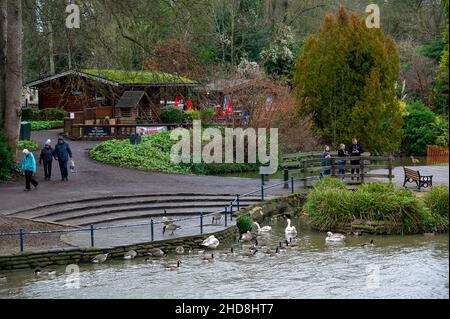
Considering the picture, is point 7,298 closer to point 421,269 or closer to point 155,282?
point 155,282

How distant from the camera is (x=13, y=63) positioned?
99.0 feet

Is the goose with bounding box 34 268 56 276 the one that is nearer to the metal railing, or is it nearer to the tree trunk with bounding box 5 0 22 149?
the metal railing

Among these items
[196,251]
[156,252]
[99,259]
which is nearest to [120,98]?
[196,251]

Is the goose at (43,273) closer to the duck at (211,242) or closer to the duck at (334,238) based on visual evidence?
the duck at (211,242)

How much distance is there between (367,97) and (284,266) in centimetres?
1997

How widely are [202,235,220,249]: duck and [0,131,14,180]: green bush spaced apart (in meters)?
10.8

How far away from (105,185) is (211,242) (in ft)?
27.9

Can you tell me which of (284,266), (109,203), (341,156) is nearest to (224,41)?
(341,156)

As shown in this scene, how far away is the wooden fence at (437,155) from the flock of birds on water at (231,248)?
20133 millimetres

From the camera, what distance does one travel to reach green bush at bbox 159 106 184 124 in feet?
154

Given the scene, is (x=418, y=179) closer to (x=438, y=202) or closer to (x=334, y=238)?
(x=438, y=202)

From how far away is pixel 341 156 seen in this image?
3186 centimetres

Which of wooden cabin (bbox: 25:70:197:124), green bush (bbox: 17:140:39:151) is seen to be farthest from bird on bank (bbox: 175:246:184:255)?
wooden cabin (bbox: 25:70:197:124)

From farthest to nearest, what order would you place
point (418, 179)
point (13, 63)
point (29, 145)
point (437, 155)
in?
1. point (437, 155)
2. point (29, 145)
3. point (13, 63)
4. point (418, 179)
